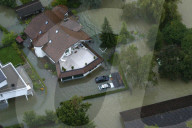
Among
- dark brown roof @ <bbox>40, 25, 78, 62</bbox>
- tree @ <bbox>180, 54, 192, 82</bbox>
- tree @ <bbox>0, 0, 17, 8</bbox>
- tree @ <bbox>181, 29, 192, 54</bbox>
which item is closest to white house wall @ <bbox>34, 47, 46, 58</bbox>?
dark brown roof @ <bbox>40, 25, 78, 62</bbox>

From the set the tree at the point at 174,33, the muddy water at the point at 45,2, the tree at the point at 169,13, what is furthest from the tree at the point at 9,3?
the tree at the point at 174,33

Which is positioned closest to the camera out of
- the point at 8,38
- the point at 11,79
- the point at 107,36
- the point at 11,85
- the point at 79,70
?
the point at 11,85

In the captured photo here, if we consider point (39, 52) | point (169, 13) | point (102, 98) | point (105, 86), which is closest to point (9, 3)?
point (39, 52)

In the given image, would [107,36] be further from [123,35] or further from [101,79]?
[101,79]

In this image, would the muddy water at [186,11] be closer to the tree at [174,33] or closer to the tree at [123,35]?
the tree at [174,33]

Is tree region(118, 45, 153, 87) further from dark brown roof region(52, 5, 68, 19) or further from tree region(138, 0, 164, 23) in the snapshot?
dark brown roof region(52, 5, 68, 19)

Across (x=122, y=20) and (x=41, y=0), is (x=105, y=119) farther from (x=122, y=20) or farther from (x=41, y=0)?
(x=41, y=0)

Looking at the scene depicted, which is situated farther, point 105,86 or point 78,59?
point 78,59
